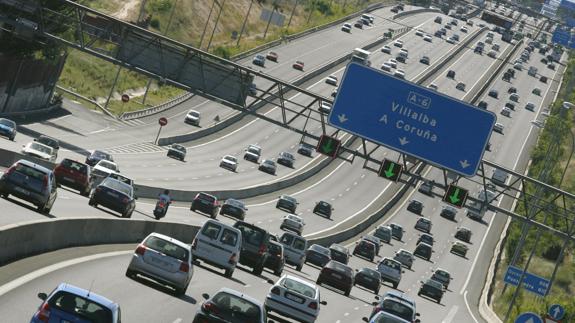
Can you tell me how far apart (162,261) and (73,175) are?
68.4 ft

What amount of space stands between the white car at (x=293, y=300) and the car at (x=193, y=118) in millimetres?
76521

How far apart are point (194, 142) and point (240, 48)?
4830 cm

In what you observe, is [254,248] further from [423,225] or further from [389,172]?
[423,225]

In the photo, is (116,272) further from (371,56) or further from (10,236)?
(371,56)

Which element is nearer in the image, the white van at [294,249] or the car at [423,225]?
the white van at [294,249]

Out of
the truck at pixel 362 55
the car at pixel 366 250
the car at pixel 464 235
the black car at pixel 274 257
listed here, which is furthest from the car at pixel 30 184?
the truck at pixel 362 55

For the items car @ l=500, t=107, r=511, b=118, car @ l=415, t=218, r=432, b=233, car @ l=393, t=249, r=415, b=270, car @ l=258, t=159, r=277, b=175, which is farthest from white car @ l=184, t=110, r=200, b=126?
car @ l=500, t=107, r=511, b=118

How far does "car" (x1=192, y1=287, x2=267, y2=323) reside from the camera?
2356 centimetres

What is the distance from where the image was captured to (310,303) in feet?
109

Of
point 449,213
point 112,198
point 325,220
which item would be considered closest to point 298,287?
point 112,198

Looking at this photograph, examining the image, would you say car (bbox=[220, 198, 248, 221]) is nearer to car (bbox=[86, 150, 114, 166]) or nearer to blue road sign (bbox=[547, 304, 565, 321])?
car (bbox=[86, 150, 114, 166])

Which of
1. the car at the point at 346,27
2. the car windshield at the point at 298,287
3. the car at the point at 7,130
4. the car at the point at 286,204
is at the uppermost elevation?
the car at the point at 346,27

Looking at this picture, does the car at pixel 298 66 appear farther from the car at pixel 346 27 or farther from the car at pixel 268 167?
the car at pixel 268 167

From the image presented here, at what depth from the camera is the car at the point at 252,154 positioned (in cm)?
10150
